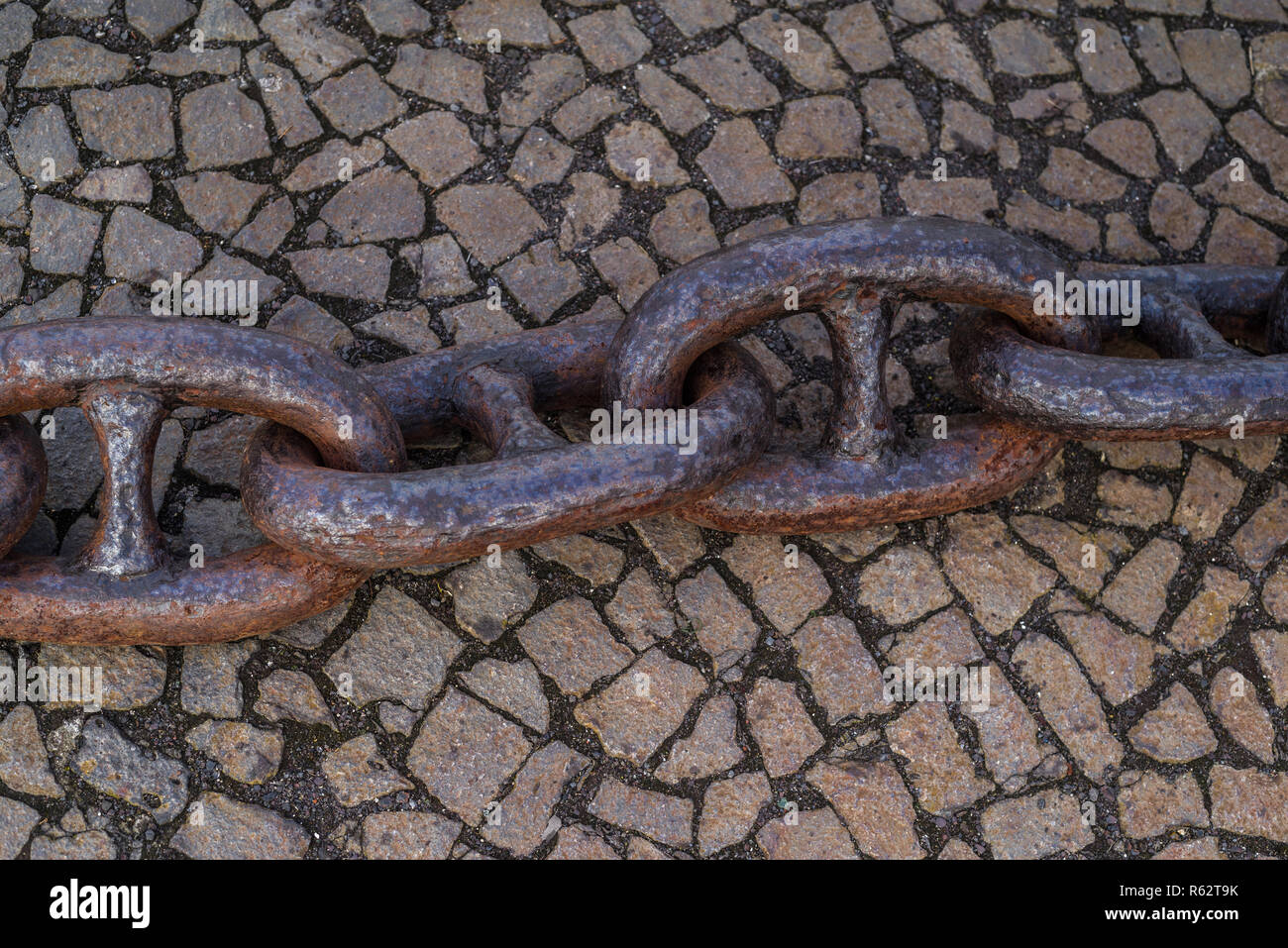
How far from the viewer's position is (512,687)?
10.4ft

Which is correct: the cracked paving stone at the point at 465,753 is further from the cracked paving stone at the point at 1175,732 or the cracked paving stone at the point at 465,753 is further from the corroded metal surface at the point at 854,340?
the cracked paving stone at the point at 1175,732

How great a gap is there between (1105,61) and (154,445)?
320cm

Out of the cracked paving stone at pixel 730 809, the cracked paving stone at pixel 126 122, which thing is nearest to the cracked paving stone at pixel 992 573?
the cracked paving stone at pixel 730 809

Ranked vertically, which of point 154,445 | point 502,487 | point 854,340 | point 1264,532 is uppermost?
point 854,340

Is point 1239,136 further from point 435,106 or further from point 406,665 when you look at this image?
point 406,665

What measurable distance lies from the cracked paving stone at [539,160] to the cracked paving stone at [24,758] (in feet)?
6.77

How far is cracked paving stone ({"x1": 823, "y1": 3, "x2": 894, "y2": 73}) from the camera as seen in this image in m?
3.77

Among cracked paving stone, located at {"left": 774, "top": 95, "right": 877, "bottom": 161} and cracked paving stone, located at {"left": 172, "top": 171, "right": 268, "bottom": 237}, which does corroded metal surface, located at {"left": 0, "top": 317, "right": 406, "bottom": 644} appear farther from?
cracked paving stone, located at {"left": 774, "top": 95, "right": 877, "bottom": 161}

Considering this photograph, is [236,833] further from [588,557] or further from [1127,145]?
[1127,145]

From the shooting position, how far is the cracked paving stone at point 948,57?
12.4ft

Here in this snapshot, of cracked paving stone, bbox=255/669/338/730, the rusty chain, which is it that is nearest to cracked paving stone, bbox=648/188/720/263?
the rusty chain

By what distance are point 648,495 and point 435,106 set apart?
176 cm

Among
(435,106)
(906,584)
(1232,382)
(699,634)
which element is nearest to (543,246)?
(435,106)

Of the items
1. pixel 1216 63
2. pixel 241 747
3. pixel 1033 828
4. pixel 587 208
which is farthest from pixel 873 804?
pixel 1216 63
